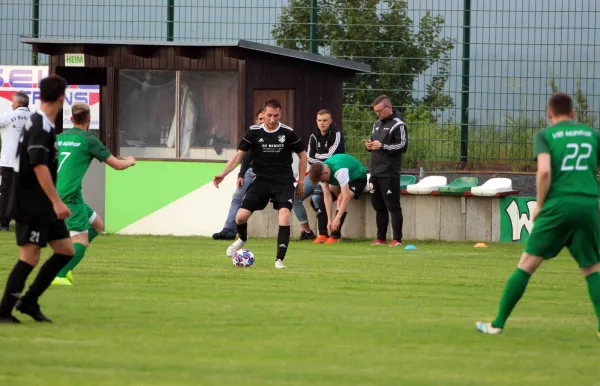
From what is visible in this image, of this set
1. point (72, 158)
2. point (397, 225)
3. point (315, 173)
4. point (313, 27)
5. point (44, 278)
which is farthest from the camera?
point (313, 27)

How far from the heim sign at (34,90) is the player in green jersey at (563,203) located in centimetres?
1406

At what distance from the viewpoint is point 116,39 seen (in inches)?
838

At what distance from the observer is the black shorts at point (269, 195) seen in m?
14.5

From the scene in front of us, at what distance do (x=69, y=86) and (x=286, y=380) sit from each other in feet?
52.4

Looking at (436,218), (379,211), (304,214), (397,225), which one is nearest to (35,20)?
(304,214)

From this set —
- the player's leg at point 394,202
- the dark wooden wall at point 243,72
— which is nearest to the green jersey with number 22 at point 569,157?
the player's leg at point 394,202

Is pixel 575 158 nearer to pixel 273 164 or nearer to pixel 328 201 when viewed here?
pixel 273 164

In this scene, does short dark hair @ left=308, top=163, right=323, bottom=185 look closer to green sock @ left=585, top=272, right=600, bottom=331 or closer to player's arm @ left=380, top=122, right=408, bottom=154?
player's arm @ left=380, top=122, right=408, bottom=154

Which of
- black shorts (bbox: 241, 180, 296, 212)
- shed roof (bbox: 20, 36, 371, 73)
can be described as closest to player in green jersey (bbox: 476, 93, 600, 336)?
black shorts (bbox: 241, 180, 296, 212)

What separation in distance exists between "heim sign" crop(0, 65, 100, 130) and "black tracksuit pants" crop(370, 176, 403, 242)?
540cm

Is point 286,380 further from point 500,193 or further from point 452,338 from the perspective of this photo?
point 500,193

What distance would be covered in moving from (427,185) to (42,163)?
1196 centimetres

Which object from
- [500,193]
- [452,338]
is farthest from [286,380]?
[500,193]

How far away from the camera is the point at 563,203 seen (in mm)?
8602
